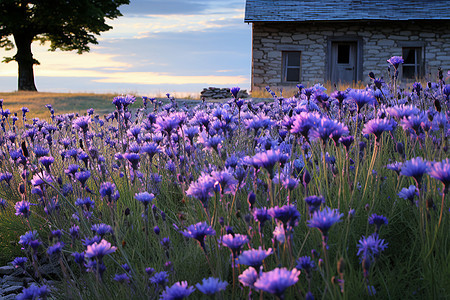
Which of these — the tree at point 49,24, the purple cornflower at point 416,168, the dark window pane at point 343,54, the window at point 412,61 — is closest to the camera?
the purple cornflower at point 416,168

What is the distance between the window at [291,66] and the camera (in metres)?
17.9

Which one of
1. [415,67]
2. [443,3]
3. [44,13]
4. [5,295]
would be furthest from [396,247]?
[44,13]

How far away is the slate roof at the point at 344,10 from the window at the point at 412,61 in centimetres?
149

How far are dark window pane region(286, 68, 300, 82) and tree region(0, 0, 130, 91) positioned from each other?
9.93 metres

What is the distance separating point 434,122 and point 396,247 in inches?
33.3

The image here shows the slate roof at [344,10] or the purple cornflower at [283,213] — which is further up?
the slate roof at [344,10]

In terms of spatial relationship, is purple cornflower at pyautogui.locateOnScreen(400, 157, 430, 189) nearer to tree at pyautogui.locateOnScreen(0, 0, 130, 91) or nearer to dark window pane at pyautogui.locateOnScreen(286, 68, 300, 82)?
dark window pane at pyautogui.locateOnScreen(286, 68, 300, 82)

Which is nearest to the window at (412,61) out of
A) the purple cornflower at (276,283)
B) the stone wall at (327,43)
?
the stone wall at (327,43)

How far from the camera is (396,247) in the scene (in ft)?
7.86

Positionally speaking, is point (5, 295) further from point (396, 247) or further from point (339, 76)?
point (339, 76)

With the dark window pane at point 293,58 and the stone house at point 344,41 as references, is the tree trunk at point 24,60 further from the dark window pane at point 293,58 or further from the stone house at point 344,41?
the dark window pane at point 293,58

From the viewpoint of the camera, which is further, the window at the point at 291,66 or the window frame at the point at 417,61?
the window at the point at 291,66

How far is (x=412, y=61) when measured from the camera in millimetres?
17875

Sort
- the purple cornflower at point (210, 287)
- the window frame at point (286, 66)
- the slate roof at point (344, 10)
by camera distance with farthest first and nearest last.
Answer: the window frame at point (286, 66) < the slate roof at point (344, 10) < the purple cornflower at point (210, 287)
